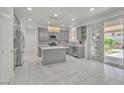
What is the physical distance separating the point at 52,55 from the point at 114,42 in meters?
3.63

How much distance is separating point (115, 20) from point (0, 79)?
5.45 m

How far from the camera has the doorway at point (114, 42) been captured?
160 inches

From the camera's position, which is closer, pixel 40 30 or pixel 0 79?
pixel 0 79

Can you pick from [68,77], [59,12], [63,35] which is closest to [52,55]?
[68,77]

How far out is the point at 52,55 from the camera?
4715 millimetres

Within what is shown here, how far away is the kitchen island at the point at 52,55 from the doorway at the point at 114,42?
2.77 meters

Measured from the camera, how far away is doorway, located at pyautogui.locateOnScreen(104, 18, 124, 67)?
4.05m

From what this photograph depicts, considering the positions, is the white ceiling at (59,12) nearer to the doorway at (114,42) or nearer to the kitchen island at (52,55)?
the doorway at (114,42)

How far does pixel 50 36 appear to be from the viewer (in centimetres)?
758

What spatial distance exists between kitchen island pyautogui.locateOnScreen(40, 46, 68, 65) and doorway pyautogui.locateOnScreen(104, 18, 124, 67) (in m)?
2.77

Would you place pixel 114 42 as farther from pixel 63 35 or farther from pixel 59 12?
pixel 63 35

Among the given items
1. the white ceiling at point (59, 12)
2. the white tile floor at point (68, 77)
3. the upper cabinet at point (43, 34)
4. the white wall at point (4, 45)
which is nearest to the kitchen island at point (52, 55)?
the white tile floor at point (68, 77)

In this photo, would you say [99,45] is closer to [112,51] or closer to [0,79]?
[112,51]
